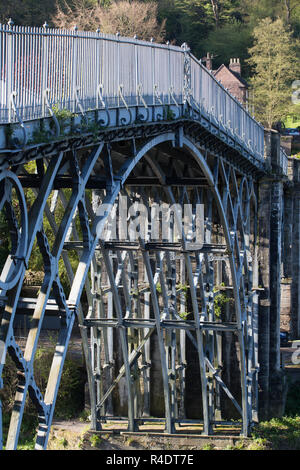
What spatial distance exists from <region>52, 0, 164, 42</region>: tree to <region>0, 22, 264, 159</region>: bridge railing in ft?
109

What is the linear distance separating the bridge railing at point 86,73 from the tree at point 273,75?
39227mm

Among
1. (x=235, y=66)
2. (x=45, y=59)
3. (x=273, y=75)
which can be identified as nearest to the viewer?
(x=45, y=59)

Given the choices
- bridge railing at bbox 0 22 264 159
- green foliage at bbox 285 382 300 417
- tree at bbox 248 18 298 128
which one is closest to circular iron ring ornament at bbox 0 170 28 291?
bridge railing at bbox 0 22 264 159

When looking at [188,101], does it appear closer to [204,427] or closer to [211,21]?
[204,427]

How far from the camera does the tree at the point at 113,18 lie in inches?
2117

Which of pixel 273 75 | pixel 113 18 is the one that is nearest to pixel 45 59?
pixel 113 18

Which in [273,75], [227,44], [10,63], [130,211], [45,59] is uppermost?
[227,44]

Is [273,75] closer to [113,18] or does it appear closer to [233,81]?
[233,81]

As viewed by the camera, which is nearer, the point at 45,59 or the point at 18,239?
the point at 18,239

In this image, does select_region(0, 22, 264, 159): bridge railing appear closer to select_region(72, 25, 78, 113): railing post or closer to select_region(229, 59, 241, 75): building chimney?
select_region(72, 25, 78, 113): railing post

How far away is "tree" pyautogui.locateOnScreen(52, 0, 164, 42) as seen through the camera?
53.8 metres

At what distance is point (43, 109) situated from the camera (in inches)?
450

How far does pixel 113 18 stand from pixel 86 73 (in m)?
42.5

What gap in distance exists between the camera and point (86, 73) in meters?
13.7
